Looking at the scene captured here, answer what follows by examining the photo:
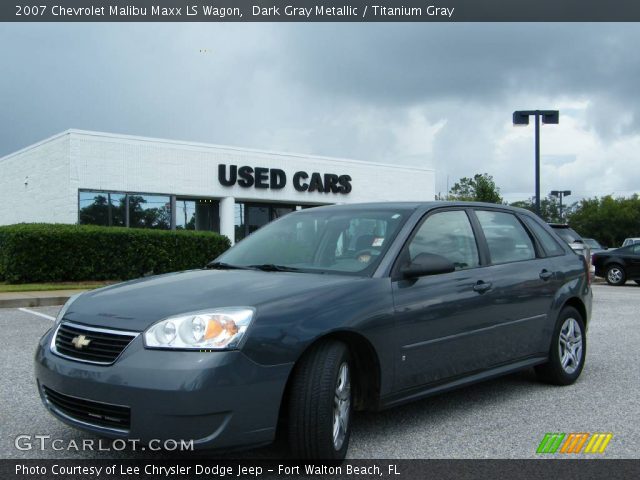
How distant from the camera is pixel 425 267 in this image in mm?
4285

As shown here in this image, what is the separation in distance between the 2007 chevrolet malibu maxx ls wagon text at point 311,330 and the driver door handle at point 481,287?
1 centimetres

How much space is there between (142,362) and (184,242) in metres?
16.2

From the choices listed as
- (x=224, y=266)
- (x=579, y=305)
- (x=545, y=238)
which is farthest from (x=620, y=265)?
(x=224, y=266)

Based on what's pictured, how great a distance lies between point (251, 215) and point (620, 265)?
1492 cm

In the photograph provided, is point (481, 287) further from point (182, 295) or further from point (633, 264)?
point (633, 264)

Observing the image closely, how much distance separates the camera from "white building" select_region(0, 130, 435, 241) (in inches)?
912

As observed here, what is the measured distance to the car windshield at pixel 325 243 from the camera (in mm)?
4449

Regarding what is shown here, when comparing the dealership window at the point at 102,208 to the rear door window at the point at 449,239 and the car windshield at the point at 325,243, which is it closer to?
the car windshield at the point at 325,243

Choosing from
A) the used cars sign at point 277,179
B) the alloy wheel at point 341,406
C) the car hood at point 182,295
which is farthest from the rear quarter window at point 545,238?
the used cars sign at point 277,179

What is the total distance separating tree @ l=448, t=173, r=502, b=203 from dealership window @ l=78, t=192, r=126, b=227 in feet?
101

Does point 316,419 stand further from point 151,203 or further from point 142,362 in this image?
point 151,203

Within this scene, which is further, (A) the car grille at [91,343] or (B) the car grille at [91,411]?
(A) the car grille at [91,343]

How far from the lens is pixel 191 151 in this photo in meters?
26.0

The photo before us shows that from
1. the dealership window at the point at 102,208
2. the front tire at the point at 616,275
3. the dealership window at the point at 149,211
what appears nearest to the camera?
the front tire at the point at 616,275
